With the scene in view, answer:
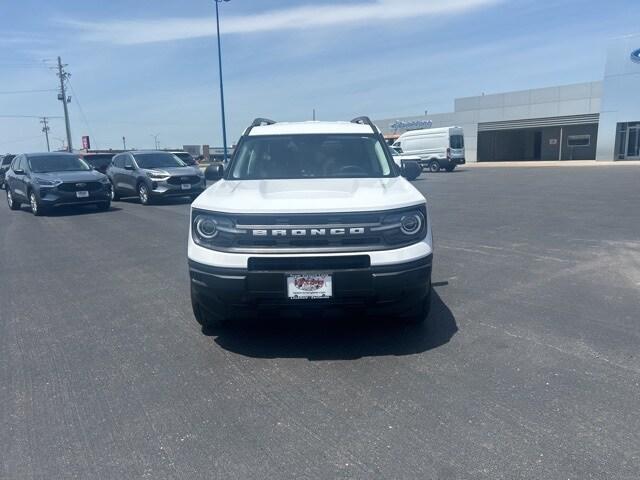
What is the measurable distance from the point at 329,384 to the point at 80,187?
12.5 meters

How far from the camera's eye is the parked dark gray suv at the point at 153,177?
1597 centimetres

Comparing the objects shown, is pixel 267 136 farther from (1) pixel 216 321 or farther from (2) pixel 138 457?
(2) pixel 138 457

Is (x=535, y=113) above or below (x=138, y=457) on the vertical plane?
above

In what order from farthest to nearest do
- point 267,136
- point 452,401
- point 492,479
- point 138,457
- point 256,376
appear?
point 267,136 < point 256,376 < point 452,401 < point 138,457 < point 492,479

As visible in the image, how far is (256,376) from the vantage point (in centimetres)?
379

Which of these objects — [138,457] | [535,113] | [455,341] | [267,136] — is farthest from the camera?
[535,113]

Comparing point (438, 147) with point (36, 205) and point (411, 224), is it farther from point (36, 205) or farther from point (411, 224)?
point (411, 224)

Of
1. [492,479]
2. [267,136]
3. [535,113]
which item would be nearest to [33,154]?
[267,136]

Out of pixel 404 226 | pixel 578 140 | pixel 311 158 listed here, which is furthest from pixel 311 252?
pixel 578 140

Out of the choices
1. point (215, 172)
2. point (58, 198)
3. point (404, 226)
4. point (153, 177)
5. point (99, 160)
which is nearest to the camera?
point (404, 226)

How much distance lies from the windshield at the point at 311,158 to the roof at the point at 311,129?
0.07 meters

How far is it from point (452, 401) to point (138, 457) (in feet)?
6.40

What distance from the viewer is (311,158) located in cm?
545

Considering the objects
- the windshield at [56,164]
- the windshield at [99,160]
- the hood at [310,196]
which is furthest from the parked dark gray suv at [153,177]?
the hood at [310,196]
